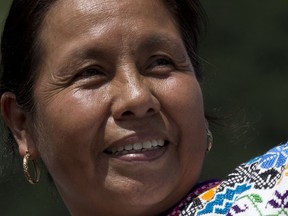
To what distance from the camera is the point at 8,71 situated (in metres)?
2.73

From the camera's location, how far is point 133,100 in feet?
7.34

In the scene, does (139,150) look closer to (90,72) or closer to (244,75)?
(90,72)

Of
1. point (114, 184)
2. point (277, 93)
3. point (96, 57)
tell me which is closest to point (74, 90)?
point (96, 57)

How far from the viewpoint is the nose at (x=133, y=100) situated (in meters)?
2.24

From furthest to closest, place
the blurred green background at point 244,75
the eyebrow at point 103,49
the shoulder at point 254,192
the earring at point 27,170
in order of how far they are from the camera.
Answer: the blurred green background at point 244,75, the earring at point 27,170, the eyebrow at point 103,49, the shoulder at point 254,192

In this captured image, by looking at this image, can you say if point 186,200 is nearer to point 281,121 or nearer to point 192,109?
point 192,109

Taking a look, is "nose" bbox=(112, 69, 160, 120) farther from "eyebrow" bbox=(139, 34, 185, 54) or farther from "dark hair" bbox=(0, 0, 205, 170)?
"dark hair" bbox=(0, 0, 205, 170)

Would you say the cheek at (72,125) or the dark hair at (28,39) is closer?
the cheek at (72,125)

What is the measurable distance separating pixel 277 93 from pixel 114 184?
324cm

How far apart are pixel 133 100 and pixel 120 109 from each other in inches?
1.6

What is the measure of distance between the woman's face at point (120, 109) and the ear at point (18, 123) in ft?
0.57

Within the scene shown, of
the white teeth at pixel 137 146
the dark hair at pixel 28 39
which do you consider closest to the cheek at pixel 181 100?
the white teeth at pixel 137 146

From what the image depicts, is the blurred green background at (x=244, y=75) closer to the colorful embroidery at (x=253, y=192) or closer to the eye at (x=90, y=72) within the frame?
the eye at (x=90, y=72)

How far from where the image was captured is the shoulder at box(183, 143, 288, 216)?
2004 mm
